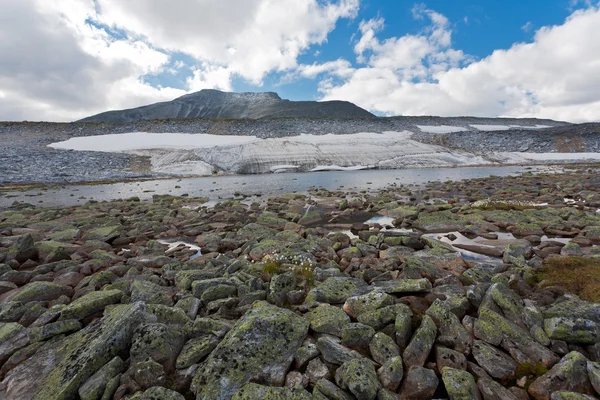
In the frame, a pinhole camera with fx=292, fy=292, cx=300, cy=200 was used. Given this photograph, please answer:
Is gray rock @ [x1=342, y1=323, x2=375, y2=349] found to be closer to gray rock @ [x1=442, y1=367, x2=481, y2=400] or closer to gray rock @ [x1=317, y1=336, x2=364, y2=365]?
gray rock @ [x1=317, y1=336, x2=364, y2=365]

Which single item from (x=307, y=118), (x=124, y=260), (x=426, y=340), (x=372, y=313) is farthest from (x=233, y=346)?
(x=307, y=118)

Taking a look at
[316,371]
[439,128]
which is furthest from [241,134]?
[316,371]

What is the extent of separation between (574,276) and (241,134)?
7473 centimetres

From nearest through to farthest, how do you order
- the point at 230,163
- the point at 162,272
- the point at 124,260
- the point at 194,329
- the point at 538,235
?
the point at 194,329
the point at 162,272
the point at 124,260
the point at 538,235
the point at 230,163

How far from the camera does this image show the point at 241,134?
247 feet

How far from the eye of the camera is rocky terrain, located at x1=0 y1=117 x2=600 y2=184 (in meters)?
44.6

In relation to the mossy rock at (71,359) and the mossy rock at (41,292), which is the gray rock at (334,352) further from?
the mossy rock at (41,292)

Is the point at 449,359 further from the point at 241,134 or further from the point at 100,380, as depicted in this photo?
the point at 241,134

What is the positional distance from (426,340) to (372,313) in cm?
82

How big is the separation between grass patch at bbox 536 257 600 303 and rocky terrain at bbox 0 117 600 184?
162ft

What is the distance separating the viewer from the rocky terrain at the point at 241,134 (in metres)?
44.6

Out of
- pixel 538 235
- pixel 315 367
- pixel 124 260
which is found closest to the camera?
pixel 315 367

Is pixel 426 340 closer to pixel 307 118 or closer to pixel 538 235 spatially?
pixel 538 235

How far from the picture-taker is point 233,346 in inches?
150
